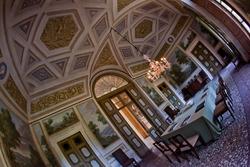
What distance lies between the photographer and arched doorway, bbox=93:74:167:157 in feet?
41.1

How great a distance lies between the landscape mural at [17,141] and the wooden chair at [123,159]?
2.69 m

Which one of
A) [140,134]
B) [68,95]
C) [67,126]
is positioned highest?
[68,95]

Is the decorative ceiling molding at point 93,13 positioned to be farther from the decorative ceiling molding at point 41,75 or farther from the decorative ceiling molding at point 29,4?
the decorative ceiling molding at point 41,75

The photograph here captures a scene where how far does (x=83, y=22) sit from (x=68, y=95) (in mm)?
2438

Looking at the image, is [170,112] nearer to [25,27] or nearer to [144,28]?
[144,28]

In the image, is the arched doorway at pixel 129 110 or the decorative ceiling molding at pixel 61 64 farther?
the arched doorway at pixel 129 110

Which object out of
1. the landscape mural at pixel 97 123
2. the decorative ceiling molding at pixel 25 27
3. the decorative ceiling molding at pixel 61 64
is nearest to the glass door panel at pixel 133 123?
the landscape mural at pixel 97 123

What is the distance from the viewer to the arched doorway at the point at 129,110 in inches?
493

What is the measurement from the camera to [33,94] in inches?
410

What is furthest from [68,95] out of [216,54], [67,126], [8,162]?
[216,54]

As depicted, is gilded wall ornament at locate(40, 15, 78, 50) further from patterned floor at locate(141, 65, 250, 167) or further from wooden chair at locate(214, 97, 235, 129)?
wooden chair at locate(214, 97, 235, 129)

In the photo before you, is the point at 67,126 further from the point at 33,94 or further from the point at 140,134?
the point at 140,134

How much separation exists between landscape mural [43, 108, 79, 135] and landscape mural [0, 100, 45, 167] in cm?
84

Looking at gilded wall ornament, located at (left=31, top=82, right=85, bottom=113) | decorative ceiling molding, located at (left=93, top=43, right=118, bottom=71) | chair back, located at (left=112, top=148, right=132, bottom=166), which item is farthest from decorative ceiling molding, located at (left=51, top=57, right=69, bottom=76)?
chair back, located at (left=112, top=148, right=132, bottom=166)
